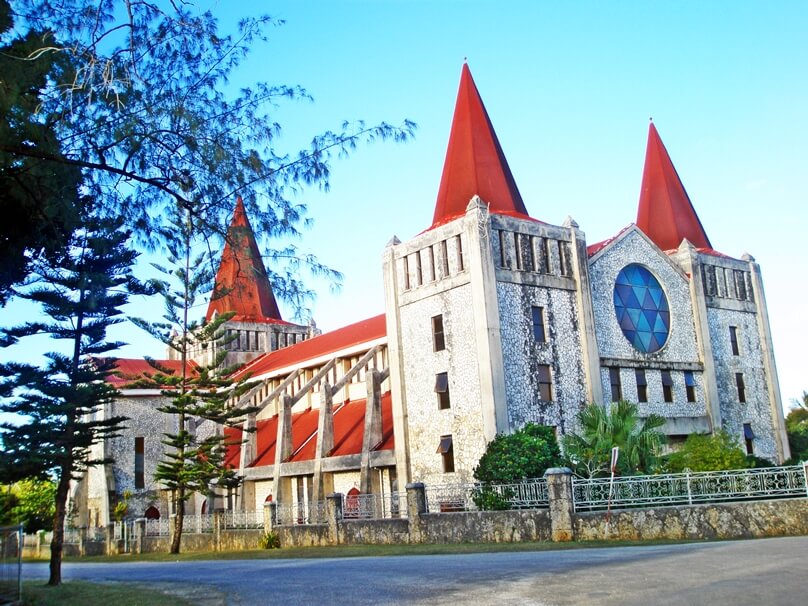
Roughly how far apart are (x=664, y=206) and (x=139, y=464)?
83.8ft

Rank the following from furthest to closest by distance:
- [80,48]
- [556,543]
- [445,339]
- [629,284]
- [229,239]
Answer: [629,284]
[445,339]
[556,543]
[229,239]
[80,48]

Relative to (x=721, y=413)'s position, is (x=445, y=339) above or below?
above

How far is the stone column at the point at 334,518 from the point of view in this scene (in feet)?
71.7

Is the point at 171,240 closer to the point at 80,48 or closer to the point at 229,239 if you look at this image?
the point at 229,239

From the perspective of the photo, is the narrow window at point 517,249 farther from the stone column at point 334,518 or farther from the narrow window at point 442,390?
the stone column at point 334,518

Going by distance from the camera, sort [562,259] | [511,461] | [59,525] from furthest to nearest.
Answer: [562,259] → [511,461] → [59,525]

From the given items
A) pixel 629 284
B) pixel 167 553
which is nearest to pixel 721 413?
pixel 629 284

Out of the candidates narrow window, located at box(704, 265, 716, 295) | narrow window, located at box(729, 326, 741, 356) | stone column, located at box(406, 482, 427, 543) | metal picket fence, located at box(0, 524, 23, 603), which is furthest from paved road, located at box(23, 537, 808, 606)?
narrow window, located at box(729, 326, 741, 356)

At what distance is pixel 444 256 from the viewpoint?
25672 mm

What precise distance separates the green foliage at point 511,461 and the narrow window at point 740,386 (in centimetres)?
1173

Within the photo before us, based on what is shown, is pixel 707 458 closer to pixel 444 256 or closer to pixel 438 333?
pixel 438 333

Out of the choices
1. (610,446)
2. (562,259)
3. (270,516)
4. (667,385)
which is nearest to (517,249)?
(562,259)

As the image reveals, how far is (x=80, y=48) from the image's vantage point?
9.55 meters

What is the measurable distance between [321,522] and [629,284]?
1287 cm
